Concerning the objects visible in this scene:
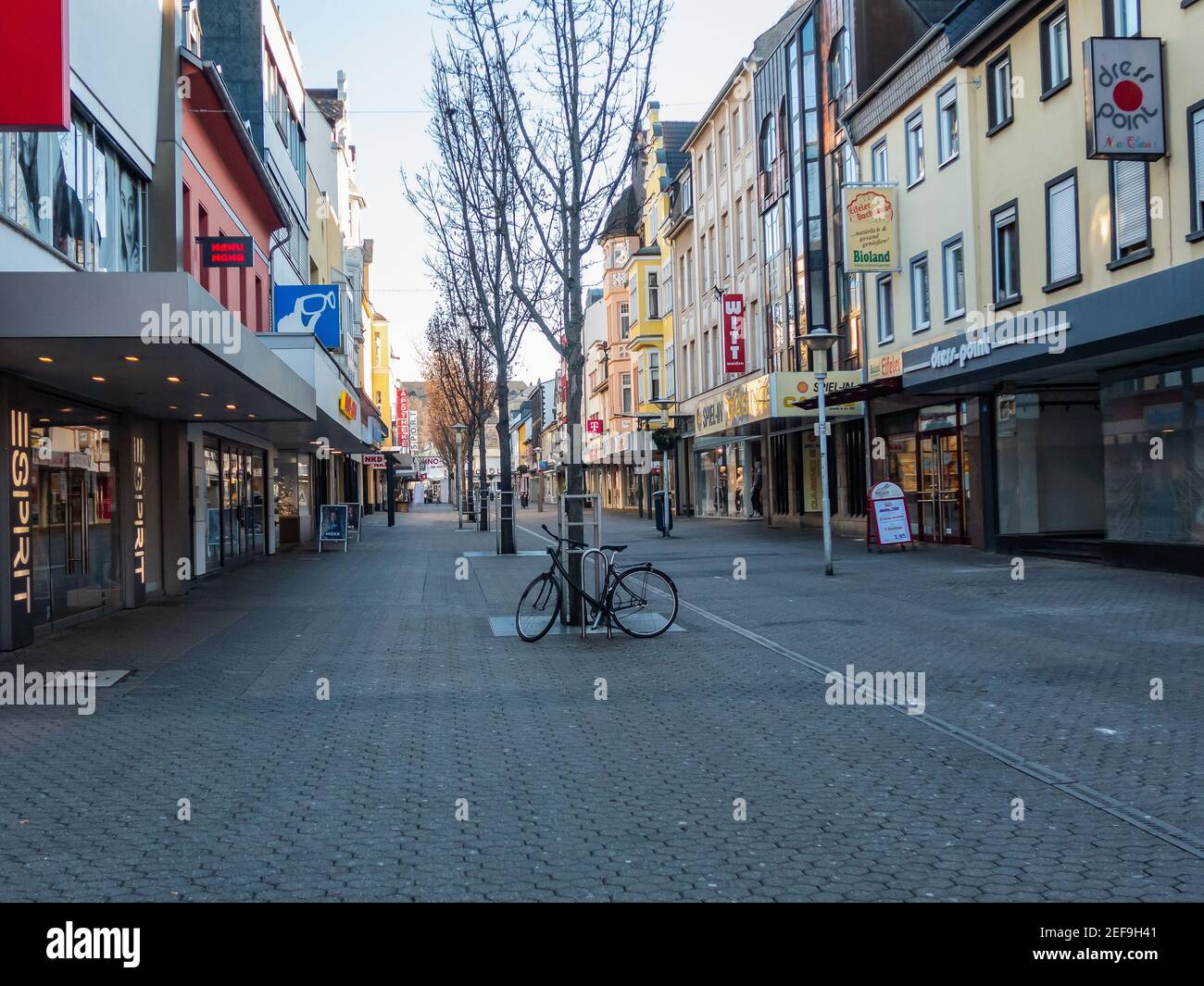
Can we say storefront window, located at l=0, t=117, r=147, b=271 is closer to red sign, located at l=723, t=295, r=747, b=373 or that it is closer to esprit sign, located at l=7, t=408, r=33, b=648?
esprit sign, located at l=7, t=408, r=33, b=648

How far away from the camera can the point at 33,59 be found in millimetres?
9062

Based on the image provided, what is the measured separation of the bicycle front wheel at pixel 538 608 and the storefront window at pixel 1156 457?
9212 mm

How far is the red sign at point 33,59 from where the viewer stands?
8.98m

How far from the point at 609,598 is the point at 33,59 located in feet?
22.9

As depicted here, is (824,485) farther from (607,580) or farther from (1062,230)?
(607,580)

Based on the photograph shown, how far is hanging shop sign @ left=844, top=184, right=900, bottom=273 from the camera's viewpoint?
25281 millimetres

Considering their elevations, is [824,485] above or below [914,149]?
below

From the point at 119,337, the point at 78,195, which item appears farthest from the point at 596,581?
the point at 78,195

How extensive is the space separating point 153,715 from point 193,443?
42.1 feet

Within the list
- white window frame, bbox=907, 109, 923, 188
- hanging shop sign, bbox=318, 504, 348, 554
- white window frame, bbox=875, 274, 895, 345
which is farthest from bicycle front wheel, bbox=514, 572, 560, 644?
hanging shop sign, bbox=318, 504, 348, 554

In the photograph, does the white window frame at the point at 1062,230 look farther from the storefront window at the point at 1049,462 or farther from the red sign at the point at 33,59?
the red sign at the point at 33,59

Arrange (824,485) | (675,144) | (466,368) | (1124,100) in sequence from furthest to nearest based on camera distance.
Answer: (675,144) < (466,368) < (824,485) < (1124,100)

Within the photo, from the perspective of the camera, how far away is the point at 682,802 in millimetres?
5996
